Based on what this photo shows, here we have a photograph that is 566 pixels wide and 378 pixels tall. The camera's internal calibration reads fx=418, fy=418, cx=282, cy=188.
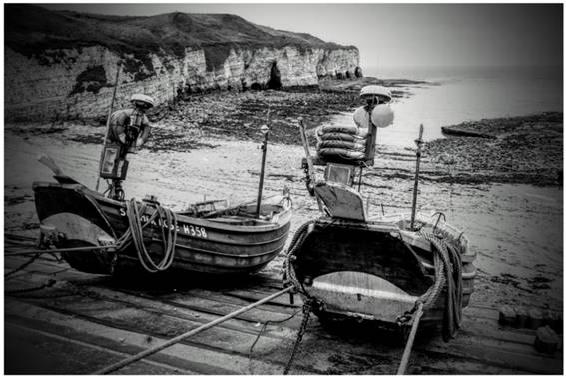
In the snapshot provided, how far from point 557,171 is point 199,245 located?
16.8 metres

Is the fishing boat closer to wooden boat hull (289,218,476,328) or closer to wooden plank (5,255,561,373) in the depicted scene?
wooden boat hull (289,218,476,328)

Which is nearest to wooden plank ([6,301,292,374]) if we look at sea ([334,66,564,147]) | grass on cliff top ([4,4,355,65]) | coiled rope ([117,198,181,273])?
coiled rope ([117,198,181,273])

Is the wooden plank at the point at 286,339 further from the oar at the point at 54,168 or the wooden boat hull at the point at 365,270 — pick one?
the oar at the point at 54,168

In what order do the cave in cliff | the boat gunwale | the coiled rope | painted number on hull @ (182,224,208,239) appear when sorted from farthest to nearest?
1. the cave in cliff
2. painted number on hull @ (182,224,208,239)
3. the coiled rope
4. the boat gunwale

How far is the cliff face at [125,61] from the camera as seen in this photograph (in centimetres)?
1838

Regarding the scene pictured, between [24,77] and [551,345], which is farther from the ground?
[24,77]

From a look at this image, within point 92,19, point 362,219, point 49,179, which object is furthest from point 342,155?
point 92,19

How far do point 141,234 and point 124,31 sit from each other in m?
33.1

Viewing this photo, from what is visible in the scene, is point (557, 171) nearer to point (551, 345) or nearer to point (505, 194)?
point (505, 194)

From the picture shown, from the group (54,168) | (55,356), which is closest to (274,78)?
(54,168)

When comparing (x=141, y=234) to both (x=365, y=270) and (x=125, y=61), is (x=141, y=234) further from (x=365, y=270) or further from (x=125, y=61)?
(x=125, y=61)

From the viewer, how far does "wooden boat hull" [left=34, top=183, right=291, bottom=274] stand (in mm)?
5953

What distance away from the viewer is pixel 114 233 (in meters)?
6.04

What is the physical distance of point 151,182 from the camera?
14.8 m
